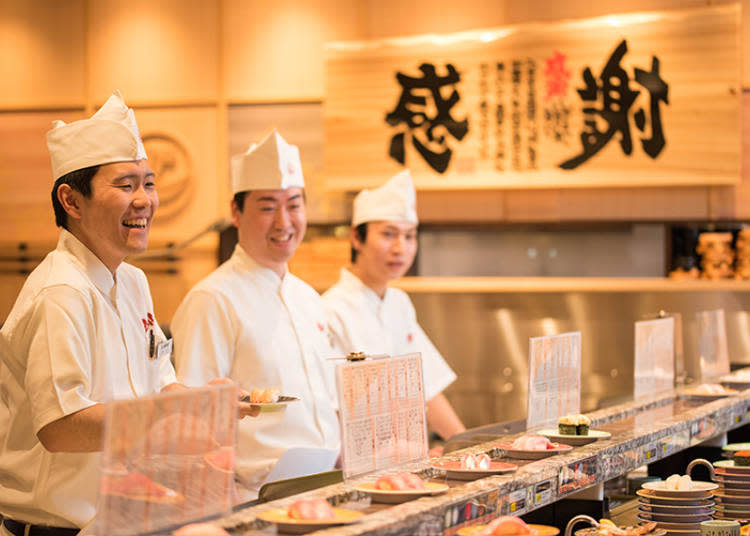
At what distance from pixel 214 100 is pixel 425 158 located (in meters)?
1.46

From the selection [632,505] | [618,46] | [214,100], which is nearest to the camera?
[632,505]

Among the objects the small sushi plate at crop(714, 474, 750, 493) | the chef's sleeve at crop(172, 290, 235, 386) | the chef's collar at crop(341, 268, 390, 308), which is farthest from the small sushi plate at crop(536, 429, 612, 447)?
the chef's collar at crop(341, 268, 390, 308)

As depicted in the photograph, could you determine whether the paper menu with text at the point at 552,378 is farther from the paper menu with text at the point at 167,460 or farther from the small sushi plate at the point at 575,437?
the paper menu with text at the point at 167,460

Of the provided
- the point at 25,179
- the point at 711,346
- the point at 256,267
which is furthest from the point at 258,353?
the point at 25,179

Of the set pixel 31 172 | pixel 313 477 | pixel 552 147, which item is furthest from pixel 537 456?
pixel 31 172

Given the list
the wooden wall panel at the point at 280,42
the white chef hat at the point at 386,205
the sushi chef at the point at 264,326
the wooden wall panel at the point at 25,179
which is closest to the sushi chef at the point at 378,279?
the white chef hat at the point at 386,205

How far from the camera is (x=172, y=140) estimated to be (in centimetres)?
622

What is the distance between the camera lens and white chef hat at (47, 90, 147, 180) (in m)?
2.17

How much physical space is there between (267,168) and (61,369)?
1.30 metres

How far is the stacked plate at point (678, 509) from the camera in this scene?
227cm

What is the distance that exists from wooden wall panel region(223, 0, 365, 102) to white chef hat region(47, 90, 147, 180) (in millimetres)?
3959

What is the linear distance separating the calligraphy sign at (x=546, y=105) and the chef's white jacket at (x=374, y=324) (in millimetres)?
1689

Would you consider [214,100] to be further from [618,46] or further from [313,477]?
[313,477]

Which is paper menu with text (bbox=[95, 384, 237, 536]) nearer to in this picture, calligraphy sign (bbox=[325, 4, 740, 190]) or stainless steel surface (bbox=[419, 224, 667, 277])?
calligraphy sign (bbox=[325, 4, 740, 190])
